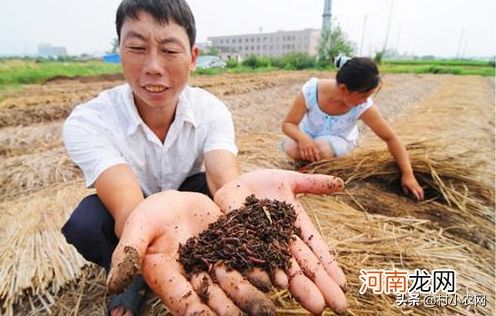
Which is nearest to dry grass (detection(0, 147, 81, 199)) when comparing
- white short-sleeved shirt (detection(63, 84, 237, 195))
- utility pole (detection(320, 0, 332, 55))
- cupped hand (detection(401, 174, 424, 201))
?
white short-sleeved shirt (detection(63, 84, 237, 195))

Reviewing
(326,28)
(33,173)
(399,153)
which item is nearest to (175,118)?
(399,153)

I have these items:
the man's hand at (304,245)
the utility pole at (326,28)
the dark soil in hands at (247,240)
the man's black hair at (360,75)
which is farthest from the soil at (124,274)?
the utility pole at (326,28)

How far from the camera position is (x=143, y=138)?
5.90 ft

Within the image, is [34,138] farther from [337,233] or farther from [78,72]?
[78,72]

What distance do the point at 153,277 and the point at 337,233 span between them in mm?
1507

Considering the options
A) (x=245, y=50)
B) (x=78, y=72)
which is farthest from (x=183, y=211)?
(x=245, y=50)

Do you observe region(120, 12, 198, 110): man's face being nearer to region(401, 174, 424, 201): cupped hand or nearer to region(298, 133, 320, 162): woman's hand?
region(298, 133, 320, 162): woman's hand

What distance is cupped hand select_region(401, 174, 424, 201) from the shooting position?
2.83 metres

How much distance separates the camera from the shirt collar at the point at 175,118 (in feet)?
5.65

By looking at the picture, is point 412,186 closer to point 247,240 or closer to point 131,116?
point 247,240

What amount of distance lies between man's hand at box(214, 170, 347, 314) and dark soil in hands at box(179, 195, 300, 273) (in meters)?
0.06

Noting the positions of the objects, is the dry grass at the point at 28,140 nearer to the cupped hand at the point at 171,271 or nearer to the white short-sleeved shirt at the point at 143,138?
the white short-sleeved shirt at the point at 143,138

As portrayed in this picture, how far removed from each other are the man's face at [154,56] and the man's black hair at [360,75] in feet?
5.52

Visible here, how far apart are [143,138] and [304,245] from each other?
114 cm
